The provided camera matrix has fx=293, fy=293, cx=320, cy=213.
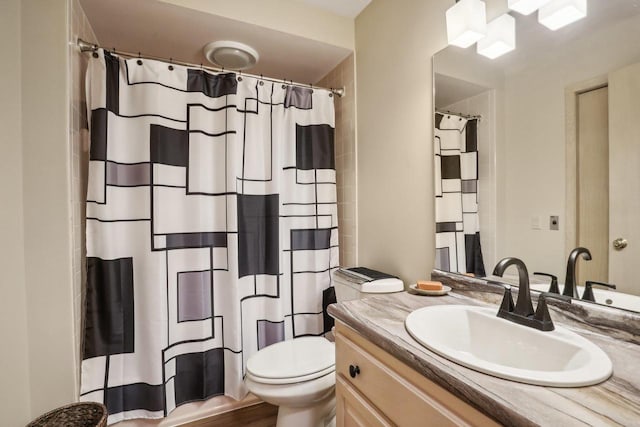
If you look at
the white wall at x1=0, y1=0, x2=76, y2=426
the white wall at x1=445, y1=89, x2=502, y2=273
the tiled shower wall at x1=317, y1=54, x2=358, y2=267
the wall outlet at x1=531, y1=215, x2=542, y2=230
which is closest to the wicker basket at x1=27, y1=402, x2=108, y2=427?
the white wall at x1=0, y1=0, x2=76, y2=426

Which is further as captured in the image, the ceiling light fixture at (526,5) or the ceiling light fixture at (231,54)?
the ceiling light fixture at (231,54)

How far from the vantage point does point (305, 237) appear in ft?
5.90

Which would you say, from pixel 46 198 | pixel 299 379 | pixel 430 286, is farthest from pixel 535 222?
pixel 46 198

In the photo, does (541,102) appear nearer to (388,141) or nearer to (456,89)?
(456,89)

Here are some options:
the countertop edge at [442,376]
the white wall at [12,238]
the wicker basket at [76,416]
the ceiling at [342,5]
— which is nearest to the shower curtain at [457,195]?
the countertop edge at [442,376]

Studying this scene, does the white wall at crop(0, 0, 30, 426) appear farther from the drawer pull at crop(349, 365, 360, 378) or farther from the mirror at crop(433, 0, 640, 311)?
the mirror at crop(433, 0, 640, 311)

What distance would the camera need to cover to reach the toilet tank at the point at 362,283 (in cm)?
136

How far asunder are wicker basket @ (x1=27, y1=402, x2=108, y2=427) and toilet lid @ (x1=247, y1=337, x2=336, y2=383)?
0.60m

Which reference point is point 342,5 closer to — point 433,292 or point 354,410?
point 433,292

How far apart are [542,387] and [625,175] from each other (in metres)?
0.64

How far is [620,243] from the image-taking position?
2.64 ft

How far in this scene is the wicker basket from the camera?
1134mm

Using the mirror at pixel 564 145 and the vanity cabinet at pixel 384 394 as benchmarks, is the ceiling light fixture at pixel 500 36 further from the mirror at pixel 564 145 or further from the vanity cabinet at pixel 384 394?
the vanity cabinet at pixel 384 394

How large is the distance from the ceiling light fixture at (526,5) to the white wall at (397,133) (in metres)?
0.31
